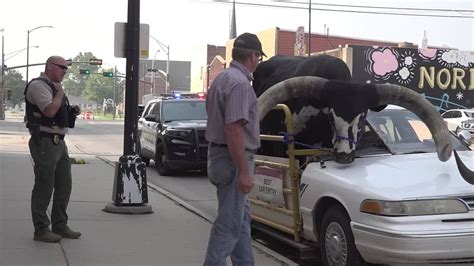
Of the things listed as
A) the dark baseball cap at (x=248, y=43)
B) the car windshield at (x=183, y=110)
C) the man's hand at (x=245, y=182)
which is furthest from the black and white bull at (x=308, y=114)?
the car windshield at (x=183, y=110)

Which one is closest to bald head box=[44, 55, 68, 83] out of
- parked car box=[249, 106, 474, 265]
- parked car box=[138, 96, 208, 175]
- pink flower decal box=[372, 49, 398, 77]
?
parked car box=[249, 106, 474, 265]

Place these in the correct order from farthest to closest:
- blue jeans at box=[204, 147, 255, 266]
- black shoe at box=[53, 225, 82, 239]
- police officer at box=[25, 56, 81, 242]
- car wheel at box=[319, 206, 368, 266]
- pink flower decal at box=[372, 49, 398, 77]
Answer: pink flower decal at box=[372, 49, 398, 77] < black shoe at box=[53, 225, 82, 239] < police officer at box=[25, 56, 81, 242] < car wheel at box=[319, 206, 368, 266] < blue jeans at box=[204, 147, 255, 266]

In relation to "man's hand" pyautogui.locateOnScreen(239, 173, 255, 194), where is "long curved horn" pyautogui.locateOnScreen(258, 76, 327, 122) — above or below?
above

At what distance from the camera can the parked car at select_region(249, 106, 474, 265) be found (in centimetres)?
445

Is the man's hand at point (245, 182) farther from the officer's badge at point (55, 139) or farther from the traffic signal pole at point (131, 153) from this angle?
the traffic signal pole at point (131, 153)

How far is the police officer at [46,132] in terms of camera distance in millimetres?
5824

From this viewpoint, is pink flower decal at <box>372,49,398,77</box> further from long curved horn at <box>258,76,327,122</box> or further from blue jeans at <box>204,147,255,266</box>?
blue jeans at <box>204,147,255,266</box>

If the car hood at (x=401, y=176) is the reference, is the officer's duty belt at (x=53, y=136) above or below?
above

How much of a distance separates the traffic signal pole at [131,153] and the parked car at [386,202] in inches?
88.0

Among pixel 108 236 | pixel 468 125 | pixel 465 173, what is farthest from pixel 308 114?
pixel 468 125

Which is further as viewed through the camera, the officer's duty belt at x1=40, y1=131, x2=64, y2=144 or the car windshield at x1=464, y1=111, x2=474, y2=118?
the car windshield at x1=464, y1=111, x2=474, y2=118

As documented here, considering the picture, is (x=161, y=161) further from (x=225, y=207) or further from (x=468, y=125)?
(x=468, y=125)

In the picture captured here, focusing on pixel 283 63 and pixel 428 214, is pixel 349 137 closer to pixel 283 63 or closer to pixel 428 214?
pixel 428 214

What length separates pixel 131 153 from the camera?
791cm
